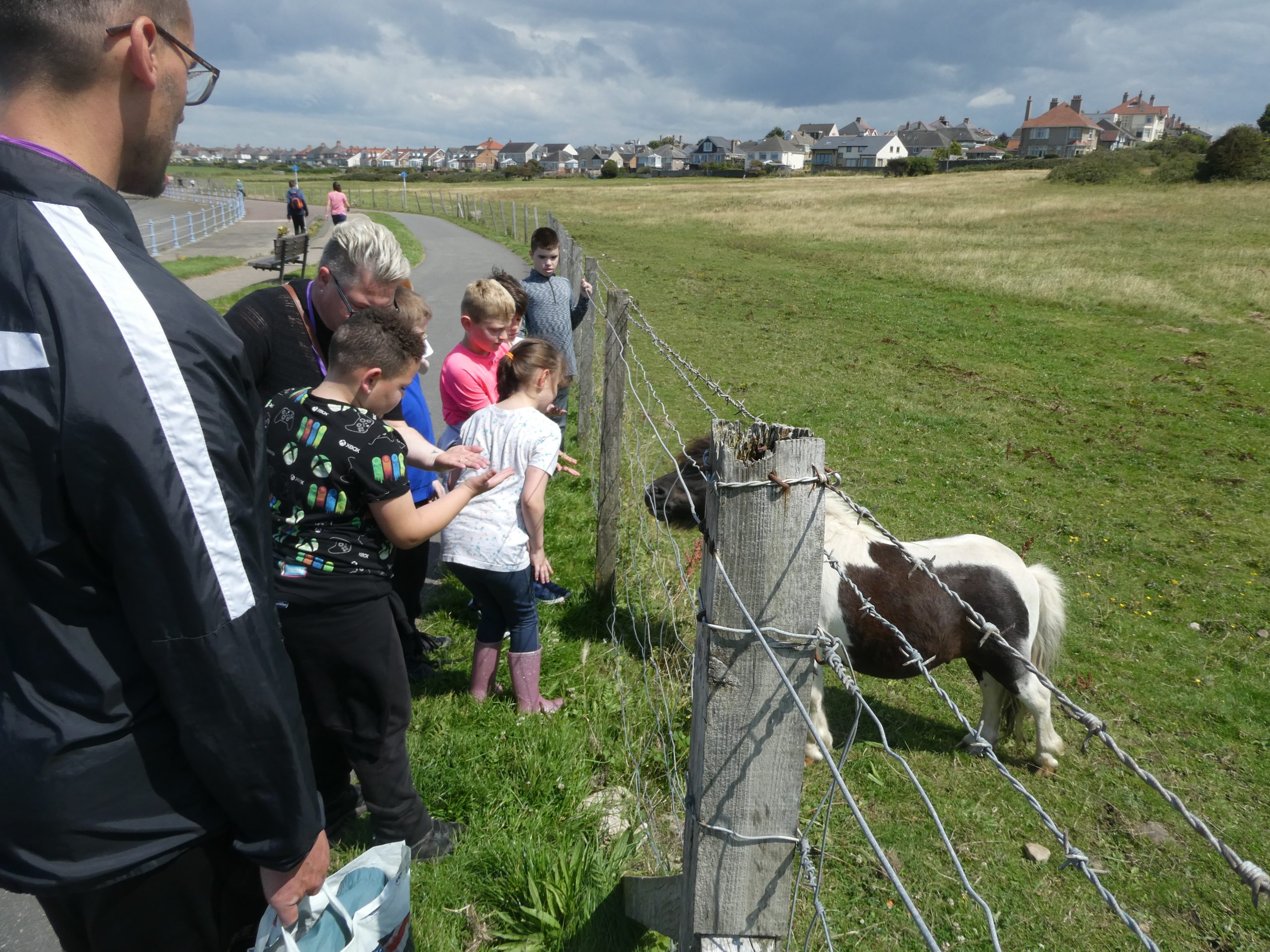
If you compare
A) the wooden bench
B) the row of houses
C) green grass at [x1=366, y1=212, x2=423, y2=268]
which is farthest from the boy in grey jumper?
the row of houses

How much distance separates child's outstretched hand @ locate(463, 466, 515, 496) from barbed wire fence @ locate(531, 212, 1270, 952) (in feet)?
1.85

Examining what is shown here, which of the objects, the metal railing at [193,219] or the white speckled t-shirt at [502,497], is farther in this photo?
the metal railing at [193,219]

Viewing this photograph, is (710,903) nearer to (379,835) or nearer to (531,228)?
(379,835)

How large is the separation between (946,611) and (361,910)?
3071 mm

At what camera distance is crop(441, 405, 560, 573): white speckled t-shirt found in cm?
322

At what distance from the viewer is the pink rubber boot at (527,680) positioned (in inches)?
137

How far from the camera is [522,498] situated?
3289 millimetres

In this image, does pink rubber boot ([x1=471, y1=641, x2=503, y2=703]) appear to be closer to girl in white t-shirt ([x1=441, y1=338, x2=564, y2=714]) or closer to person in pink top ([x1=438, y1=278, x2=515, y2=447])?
girl in white t-shirt ([x1=441, y1=338, x2=564, y2=714])

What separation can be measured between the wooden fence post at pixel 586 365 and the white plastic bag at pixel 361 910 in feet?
17.6

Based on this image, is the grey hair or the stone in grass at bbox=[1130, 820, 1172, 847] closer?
the grey hair

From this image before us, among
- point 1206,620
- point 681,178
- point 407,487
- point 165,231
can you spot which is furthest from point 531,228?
point 681,178

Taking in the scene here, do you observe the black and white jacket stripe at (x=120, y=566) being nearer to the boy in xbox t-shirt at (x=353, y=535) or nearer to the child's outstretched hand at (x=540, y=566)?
the boy in xbox t-shirt at (x=353, y=535)

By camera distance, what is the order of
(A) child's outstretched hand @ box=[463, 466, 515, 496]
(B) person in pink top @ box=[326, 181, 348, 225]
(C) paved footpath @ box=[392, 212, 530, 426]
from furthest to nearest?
(B) person in pink top @ box=[326, 181, 348, 225]
(C) paved footpath @ box=[392, 212, 530, 426]
(A) child's outstretched hand @ box=[463, 466, 515, 496]

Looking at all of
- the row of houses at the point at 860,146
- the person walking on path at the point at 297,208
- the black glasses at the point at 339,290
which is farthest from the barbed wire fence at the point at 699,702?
the row of houses at the point at 860,146
